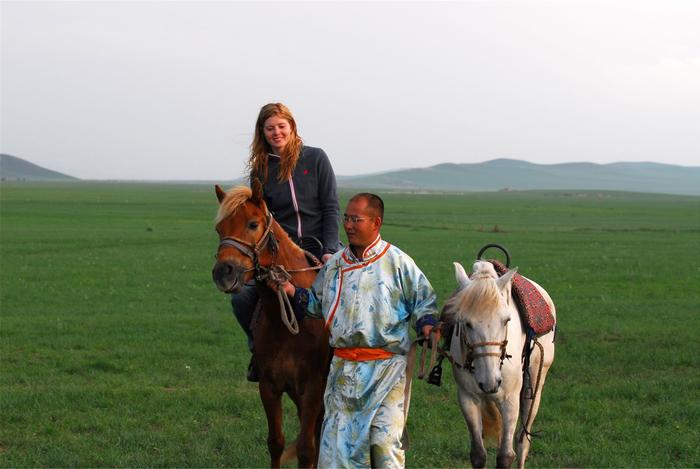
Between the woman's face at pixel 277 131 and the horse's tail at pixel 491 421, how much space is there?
2326 mm

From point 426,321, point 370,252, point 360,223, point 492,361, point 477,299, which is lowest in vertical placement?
point 492,361

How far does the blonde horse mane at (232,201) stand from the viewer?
525 centimetres

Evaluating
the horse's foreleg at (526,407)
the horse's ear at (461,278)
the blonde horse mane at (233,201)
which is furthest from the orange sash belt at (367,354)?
the horse's foreleg at (526,407)

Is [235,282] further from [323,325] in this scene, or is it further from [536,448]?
[536,448]

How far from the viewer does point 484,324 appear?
5148mm

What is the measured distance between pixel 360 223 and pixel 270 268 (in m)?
0.74

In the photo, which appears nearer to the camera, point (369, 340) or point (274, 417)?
point (369, 340)

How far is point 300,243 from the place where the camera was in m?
6.09

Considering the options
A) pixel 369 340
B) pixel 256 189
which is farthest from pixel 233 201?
pixel 369 340

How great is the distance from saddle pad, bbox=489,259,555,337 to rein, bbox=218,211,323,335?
1559 millimetres

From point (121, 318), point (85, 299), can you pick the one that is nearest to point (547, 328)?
point (121, 318)

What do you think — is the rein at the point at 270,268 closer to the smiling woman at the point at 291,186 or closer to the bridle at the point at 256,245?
the bridle at the point at 256,245

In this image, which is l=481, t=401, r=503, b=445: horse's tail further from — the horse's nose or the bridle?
the horse's nose

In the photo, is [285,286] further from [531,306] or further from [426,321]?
[531,306]
